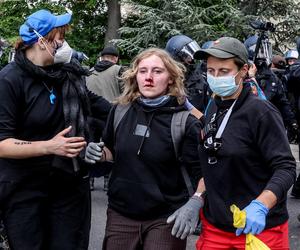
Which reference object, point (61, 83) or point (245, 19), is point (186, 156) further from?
point (245, 19)

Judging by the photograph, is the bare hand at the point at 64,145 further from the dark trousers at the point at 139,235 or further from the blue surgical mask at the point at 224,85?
the blue surgical mask at the point at 224,85

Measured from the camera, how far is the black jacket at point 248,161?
2.95m

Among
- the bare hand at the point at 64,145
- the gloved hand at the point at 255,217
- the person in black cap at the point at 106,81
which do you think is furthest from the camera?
the person in black cap at the point at 106,81

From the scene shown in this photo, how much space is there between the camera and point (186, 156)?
3307mm

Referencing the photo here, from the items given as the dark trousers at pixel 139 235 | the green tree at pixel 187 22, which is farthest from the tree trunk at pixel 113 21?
the dark trousers at pixel 139 235

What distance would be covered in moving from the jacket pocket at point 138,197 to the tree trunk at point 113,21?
16744 mm

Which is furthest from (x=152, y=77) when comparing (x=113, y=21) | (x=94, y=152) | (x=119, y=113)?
(x=113, y=21)

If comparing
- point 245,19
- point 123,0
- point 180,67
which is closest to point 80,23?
point 123,0

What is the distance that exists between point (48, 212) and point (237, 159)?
1.23 meters

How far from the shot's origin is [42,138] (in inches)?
135

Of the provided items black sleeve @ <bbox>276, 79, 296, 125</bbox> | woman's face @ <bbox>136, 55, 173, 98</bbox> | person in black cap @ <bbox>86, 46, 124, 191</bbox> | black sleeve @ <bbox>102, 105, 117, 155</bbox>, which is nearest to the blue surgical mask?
woman's face @ <bbox>136, 55, 173, 98</bbox>

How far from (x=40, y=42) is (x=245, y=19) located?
1437 cm

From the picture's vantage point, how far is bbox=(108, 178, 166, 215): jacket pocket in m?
3.27

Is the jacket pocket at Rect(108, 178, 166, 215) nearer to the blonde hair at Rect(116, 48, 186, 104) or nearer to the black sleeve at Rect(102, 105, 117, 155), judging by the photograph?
the black sleeve at Rect(102, 105, 117, 155)
